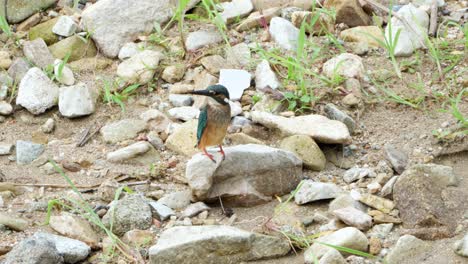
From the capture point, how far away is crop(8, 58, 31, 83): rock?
19.0 feet

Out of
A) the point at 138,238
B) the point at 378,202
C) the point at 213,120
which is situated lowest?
the point at 138,238

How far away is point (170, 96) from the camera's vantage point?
18.3 ft

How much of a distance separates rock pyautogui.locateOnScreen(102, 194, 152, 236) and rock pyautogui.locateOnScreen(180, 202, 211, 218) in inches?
7.7

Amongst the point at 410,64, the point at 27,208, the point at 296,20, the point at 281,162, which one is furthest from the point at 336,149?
the point at 27,208

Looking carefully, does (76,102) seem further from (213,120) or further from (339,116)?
(339,116)

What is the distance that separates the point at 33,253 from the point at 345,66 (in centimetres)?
262

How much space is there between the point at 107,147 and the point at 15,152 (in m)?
0.58

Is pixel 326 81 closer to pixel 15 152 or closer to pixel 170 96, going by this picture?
pixel 170 96

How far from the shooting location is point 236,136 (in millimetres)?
5090

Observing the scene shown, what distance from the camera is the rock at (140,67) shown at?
571 centimetres

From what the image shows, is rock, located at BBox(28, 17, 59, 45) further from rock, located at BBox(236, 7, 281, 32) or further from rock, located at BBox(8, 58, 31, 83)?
rock, located at BBox(236, 7, 281, 32)

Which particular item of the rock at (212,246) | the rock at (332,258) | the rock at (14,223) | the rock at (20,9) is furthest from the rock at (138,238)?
the rock at (20,9)

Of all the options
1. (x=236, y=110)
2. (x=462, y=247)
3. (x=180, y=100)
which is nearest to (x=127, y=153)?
(x=180, y=100)

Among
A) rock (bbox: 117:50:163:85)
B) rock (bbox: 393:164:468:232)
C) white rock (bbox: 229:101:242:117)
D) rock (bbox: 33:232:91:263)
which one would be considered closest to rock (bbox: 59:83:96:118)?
rock (bbox: 117:50:163:85)
